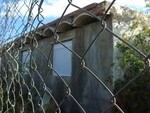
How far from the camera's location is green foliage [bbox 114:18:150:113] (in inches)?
276

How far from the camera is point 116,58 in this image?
7840 millimetres

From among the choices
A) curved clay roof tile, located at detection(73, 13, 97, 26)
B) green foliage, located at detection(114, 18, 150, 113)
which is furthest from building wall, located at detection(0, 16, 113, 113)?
green foliage, located at detection(114, 18, 150, 113)

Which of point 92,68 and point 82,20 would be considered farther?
point 82,20

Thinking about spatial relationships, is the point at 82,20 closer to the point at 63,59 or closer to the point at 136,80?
the point at 63,59

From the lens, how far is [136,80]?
6.57m

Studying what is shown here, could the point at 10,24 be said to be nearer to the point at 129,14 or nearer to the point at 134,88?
the point at 134,88

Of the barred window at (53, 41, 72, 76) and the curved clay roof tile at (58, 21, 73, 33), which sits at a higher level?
the curved clay roof tile at (58, 21, 73, 33)

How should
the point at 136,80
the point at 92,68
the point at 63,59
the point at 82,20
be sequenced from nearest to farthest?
the point at 136,80 → the point at 92,68 → the point at 82,20 → the point at 63,59

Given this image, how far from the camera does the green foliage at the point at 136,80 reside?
7.02m

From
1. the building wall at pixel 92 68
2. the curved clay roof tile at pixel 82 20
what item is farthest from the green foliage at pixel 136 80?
the curved clay roof tile at pixel 82 20

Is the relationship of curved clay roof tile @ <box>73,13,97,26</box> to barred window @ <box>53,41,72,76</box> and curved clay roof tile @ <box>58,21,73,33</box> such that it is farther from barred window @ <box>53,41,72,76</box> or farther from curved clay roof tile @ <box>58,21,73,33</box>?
barred window @ <box>53,41,72,76</box>

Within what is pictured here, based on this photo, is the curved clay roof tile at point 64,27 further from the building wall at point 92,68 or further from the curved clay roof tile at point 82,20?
the curved clay roof tile at point 82,20

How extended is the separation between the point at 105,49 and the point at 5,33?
602 cm

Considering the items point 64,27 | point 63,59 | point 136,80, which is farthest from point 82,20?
point 136,80
